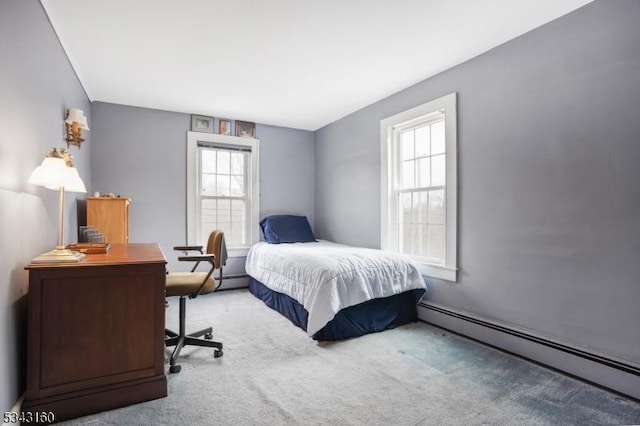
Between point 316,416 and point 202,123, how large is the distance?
13.4 feet

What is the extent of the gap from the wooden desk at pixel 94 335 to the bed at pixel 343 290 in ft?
4.25

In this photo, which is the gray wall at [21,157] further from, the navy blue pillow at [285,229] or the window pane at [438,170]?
the window pane at [438,170]

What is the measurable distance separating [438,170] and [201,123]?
3292 millimetres

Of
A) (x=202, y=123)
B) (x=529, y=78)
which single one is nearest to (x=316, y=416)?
(x=529, y=78)

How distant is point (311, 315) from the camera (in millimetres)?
2787

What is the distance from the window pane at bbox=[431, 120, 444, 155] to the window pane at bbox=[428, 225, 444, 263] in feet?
2.57

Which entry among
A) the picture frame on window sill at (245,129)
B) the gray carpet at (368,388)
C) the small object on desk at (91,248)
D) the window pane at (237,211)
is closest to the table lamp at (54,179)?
the small object on desk at (91,248)

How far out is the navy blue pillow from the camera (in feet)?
15.3

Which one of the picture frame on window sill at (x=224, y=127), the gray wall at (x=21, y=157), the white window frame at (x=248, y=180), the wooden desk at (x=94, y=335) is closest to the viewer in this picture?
the gray wall at (x=21, y=157)

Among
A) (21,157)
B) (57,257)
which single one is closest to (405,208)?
(57,257)

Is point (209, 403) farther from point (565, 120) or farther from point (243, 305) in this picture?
point (565, 120)

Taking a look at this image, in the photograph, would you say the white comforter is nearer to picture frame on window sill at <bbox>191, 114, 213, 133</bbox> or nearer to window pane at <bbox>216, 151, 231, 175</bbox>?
window pane at <bbox>216, 151, 231, 175</bbox>

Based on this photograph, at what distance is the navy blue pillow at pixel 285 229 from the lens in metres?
4.66

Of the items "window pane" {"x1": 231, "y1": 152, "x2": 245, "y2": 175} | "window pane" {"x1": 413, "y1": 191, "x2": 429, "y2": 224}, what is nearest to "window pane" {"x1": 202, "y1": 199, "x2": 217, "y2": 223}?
"window pane" {"x1": 231, "y1": 152, "x2": 245, "y2": 175}
